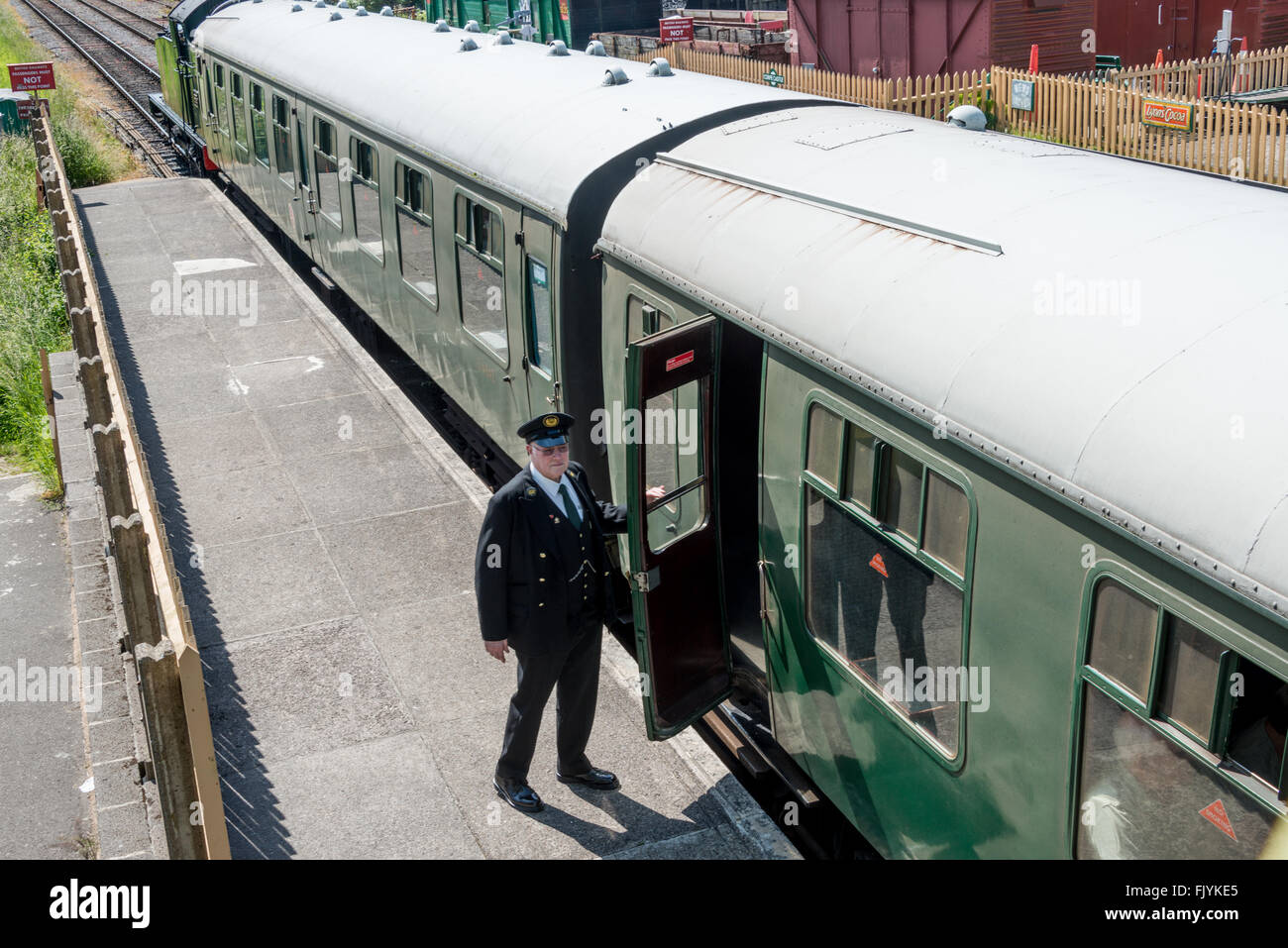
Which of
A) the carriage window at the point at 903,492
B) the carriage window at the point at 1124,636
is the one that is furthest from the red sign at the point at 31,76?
the carriage window at the point at 1124,636

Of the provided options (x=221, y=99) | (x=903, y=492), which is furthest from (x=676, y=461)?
(x=221, y=99)

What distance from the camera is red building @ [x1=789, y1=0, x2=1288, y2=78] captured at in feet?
74.1

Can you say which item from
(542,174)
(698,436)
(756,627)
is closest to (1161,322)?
(698,436)

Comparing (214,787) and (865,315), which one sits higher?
(865,315)

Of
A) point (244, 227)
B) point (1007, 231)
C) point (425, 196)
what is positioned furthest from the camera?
point (244, 227)

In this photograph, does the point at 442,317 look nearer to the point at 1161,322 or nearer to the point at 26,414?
the point at 26,414

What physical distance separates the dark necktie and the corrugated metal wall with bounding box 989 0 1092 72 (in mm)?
19722

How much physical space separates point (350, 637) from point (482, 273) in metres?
2.53

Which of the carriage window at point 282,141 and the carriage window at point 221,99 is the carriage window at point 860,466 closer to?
the carriage window at point 282,141

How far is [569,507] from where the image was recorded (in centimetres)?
528

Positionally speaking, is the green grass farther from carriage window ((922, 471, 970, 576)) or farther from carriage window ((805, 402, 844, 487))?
carriage window ((922, 471, 970, 576))

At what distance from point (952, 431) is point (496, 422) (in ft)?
16.4

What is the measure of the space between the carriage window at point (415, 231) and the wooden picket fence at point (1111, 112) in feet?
15.1

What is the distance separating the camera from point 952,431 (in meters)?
3.80
